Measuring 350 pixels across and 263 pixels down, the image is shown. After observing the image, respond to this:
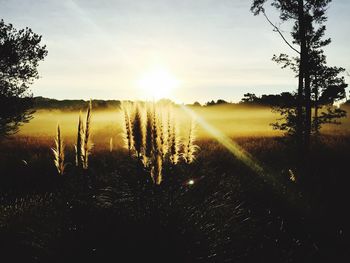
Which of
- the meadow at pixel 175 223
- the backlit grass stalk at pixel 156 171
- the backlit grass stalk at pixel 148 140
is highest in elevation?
the backlit grass stalk at pixel 148 140

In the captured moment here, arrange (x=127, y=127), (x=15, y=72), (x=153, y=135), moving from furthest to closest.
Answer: (x=15, y=72), (x=127, y=127), (x=153, y=135)

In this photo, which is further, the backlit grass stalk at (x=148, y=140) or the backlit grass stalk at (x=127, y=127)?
the backlit grass stalk at (x=127, y=127)

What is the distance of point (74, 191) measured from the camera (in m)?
7.11

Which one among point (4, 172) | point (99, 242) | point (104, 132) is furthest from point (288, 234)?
point (104, 132)

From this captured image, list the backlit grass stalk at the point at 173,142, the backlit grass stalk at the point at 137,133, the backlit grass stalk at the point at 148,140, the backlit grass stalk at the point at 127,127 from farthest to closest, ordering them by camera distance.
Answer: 1. the backlit grass stalk at the point at 127,127
2. the backlit grass stalk at the point at 173,142
3. the backlit grass stalk at the point at 137,133
4. the backlit grass stalk at the point at 148,140

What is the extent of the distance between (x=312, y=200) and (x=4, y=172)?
9.49m

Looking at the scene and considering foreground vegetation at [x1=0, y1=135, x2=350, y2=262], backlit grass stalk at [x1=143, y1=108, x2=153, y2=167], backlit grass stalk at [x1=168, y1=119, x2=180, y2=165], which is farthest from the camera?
backlit grass stalk at [x1=168, y1=119, x2=180, y2=165]

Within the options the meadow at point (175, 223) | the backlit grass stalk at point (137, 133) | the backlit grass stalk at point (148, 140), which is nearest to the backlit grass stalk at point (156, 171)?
the meadow at point (175, 223)

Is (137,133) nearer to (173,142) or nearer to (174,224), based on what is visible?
(173,142)

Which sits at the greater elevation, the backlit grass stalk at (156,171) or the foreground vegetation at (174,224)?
the backlit grass stalk at (156,171)

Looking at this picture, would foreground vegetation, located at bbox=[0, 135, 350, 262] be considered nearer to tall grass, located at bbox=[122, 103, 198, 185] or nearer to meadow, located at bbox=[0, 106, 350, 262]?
meadow, located at bbox=[0, 106, 350, 262]

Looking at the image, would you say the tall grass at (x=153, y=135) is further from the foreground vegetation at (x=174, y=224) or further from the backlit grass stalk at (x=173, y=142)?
the foreground vegetation at (x=174, y=224)

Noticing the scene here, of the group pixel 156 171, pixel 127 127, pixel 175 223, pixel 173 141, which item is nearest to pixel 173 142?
pixel 173 141

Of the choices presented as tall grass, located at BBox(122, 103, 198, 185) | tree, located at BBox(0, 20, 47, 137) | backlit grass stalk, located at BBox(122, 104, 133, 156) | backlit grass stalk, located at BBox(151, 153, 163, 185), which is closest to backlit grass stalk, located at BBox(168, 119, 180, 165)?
tall grass, located at BBox(122, 103, 198, 185)
